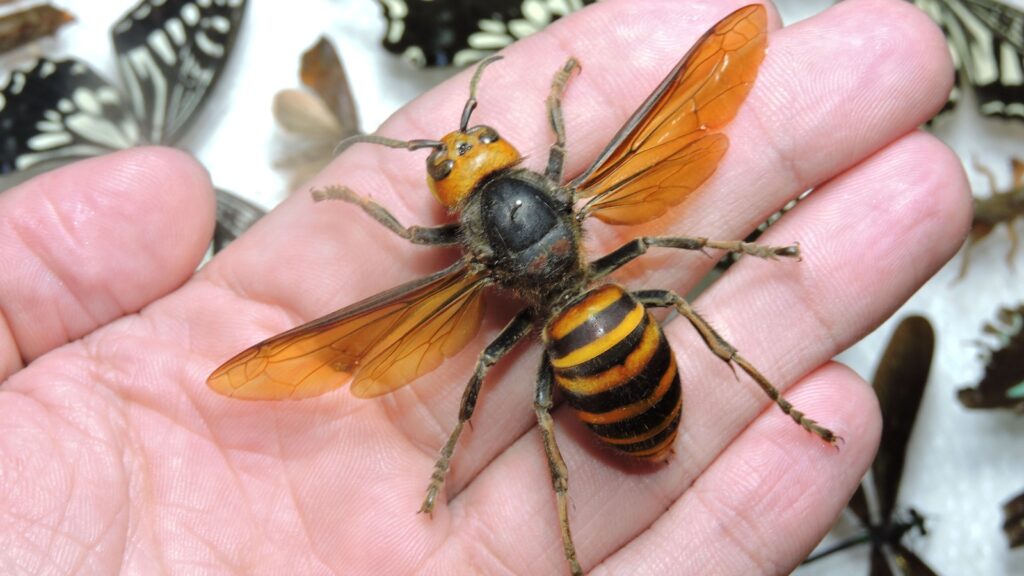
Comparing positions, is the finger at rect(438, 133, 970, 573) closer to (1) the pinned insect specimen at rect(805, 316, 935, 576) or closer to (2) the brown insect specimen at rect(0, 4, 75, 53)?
(1) the pinned insect specimen at rect(805, 316, 935, 576)

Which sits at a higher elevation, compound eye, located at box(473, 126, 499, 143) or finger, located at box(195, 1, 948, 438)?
compound eye, located at box(473, 126, 499, 143)

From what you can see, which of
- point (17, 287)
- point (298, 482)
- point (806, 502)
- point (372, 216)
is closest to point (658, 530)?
point (806, 502)

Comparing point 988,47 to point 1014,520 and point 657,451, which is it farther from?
point 657,451

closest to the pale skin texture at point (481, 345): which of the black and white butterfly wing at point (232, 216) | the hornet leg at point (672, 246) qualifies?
the hornet leg at point (672, 246)

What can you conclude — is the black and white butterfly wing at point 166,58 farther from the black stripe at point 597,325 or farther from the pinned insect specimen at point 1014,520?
the pinned insect specimen at point 1014,520

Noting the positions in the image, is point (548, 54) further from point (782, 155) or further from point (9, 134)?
point (9, 134)

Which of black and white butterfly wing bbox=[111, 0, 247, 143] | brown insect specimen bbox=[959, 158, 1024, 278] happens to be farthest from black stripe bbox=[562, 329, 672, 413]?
black and white butterfly wing bbox=[111, 0, 247, 143]
